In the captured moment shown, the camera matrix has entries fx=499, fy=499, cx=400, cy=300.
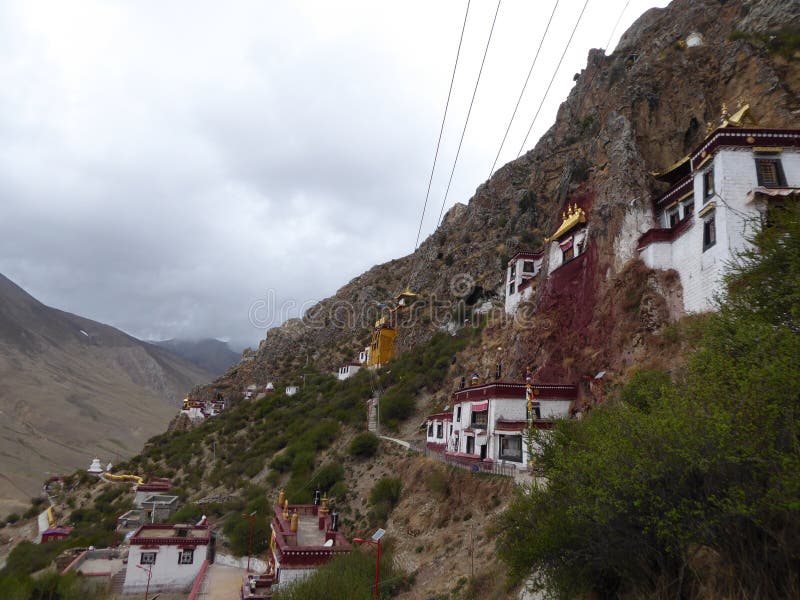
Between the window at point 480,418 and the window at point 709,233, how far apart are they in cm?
1395

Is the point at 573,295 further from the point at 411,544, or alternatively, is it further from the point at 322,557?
the point at 322,557

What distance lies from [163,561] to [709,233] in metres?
35.3

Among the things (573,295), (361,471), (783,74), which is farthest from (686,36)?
(361,471)

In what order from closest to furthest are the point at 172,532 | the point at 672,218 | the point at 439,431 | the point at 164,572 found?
the point at 672,218 < the point at 164,572 < the point at 172,532 < the point at 439,431

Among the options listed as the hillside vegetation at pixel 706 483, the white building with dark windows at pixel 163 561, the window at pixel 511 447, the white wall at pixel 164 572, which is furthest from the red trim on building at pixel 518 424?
the white wall at pixel 164 572

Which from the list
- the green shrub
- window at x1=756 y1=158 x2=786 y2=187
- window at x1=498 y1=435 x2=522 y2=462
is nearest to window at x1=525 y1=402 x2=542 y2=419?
window at x1=498 y1=435 x2=522 y2=462

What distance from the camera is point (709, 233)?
23.6 meters

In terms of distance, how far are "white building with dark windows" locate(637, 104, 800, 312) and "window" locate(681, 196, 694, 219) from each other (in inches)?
39.1

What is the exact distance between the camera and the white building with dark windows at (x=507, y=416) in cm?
2611

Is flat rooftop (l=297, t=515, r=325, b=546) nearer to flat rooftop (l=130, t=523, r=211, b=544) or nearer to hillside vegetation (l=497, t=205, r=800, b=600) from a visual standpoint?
flat rooftop (l=130, t=523, r=211, b=544)

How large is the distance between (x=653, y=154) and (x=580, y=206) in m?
6.02

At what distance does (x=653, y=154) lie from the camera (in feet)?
109

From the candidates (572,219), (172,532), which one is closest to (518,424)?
(572,219)

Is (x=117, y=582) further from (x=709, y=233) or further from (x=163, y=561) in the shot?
(x=709, y=233)
